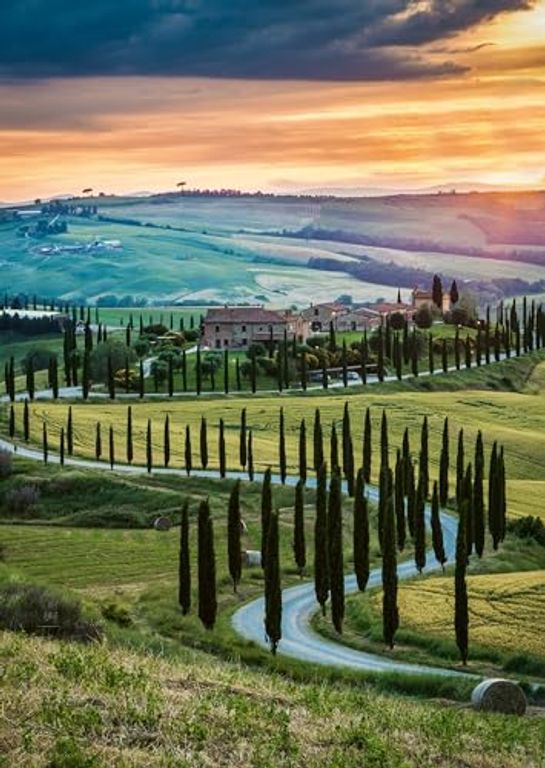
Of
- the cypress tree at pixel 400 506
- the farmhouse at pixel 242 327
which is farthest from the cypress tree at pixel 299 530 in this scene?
the farmhouse at pixel 242 327

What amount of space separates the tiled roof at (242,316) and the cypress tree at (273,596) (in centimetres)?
11259

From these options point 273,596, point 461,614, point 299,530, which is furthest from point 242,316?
point 461,614

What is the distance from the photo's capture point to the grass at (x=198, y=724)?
74.2 feet

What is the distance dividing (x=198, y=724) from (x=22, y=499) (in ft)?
231

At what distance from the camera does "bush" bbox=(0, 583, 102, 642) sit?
3681cm

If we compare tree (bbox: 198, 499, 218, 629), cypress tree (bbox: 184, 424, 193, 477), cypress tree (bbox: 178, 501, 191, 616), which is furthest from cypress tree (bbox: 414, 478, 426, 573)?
cypress tree (bbox: 184, 424, 193, 477)

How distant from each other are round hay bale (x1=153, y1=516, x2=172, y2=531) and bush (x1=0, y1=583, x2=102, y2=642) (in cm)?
4632

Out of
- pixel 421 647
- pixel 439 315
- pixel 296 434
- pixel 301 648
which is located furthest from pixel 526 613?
pixel 439 315

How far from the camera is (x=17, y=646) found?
94.1 ft

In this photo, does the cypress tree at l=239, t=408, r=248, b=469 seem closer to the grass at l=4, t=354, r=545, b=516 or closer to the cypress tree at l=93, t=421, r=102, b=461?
the grass at l=4, t=354, r=545, b=516

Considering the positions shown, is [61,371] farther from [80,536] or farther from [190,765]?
[190,765]

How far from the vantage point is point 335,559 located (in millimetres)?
60344

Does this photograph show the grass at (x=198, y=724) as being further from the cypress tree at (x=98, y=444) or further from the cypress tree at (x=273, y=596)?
the cypress tree at (x=98, y=444)

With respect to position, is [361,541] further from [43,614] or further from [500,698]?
[43,614]
